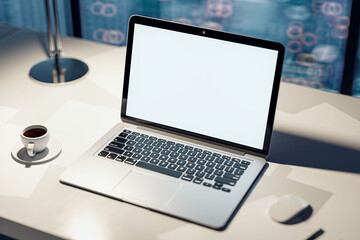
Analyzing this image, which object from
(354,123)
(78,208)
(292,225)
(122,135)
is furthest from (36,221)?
(354,123)

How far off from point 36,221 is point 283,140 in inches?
26.4

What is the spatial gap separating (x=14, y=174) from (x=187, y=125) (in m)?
0.45

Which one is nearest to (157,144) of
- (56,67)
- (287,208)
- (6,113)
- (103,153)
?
(103,153)

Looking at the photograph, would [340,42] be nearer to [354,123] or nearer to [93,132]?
[354,123]

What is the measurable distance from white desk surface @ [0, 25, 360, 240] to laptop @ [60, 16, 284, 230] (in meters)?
0.04

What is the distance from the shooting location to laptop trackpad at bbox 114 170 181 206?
111cm

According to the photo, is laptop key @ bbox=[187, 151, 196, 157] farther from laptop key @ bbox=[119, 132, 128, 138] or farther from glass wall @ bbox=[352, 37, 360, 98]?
glass wall @ bbox=[352, 37, 360, 98]

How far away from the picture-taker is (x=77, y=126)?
1.39 metres

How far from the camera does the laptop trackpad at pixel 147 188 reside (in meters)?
1.11

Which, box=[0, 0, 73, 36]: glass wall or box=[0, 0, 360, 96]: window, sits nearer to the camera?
box=[0, 0, 360, 96]: window

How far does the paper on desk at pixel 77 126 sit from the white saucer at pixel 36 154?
0.05 ft

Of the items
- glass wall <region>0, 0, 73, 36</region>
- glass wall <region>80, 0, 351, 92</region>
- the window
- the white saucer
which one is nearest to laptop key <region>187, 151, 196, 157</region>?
the white saucer

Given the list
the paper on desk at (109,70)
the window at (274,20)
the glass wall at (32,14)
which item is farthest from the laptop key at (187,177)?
the glass wall at (32,14)

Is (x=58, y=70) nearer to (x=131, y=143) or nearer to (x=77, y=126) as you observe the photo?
(x=77, y=126)
